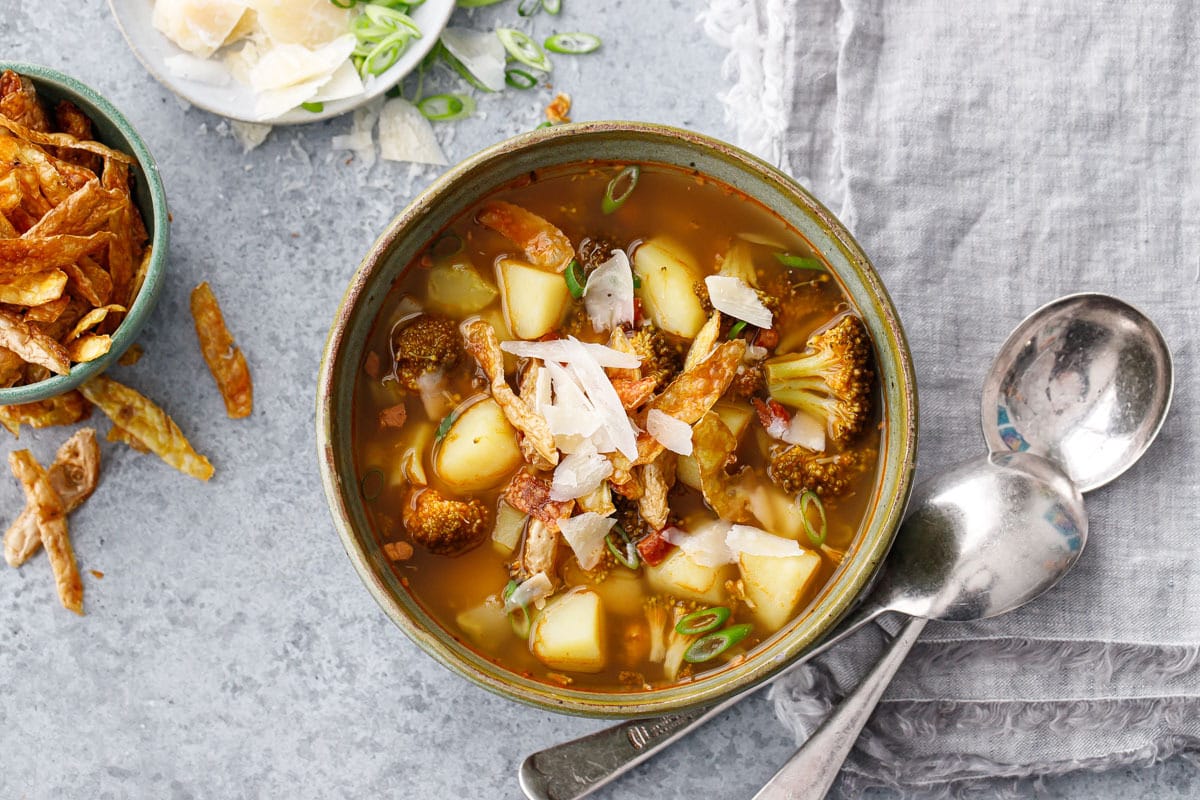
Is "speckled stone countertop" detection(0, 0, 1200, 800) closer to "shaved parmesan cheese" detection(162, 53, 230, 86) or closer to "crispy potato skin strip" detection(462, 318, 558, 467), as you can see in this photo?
"shaved parmesan cheese" detection(162, 53, 230, 86)

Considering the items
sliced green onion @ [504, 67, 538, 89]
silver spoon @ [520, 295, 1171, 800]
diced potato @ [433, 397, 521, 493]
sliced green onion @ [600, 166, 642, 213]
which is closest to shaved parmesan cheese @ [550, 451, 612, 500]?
diced potato @ [433, 397, 521, 493]

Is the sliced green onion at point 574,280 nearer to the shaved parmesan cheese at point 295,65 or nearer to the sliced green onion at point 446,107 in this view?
the sliced green onion at point 446,107

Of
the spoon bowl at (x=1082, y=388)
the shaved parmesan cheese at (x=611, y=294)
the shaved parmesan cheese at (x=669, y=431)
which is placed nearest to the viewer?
the shaved parmesan cheese at (x=669, y=431)

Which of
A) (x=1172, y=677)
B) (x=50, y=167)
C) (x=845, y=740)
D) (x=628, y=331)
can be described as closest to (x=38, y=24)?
(x=50, y=167)

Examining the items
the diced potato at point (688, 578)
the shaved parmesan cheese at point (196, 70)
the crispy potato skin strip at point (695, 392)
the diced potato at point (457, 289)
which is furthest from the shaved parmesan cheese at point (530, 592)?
the shaved parmesan cheese at point (196, 70)

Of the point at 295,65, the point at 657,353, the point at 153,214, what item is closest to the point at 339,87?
the point at 295,65

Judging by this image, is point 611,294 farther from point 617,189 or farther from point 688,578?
point 688,578
